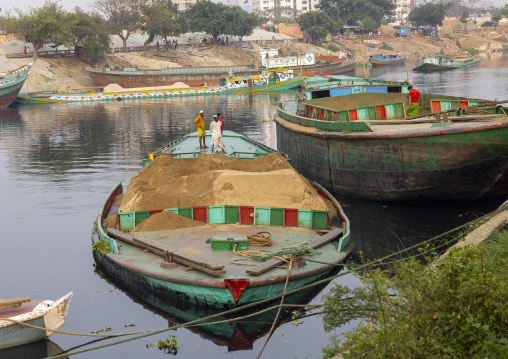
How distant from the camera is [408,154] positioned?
730 inches

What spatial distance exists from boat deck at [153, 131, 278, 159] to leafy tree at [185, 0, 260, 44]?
76470 millimetres

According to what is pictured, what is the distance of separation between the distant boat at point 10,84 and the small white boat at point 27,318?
5368 centimetres

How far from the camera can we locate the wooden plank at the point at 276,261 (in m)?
11.7

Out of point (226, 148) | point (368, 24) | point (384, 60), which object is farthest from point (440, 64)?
point (226, 148)

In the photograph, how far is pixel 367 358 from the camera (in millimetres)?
7586

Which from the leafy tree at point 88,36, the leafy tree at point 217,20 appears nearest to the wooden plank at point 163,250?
the leafy tree at point 88,36

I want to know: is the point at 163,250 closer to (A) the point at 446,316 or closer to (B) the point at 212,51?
(A) the point at 446,316

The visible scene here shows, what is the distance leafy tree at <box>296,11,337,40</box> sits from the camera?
121969 millimetres

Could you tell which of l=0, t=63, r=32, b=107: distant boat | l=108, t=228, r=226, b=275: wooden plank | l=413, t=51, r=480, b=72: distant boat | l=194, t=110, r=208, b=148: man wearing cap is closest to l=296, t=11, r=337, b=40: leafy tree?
l=413, t=51, r=480, b=72: distant boat

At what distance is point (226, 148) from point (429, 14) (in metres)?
149

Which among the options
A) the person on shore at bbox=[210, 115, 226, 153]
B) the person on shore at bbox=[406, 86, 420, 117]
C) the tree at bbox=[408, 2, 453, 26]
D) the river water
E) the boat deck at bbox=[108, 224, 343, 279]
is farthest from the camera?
the tree at bbox=[408, 2, 453, 26]

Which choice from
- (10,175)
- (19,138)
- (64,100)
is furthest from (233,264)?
(64,100)

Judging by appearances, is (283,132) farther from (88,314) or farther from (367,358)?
(367,358)

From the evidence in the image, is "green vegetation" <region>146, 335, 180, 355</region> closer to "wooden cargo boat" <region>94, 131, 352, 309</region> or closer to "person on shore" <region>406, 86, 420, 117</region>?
"wooden cargo boat" <region>94, 131, 352, 309</region>
